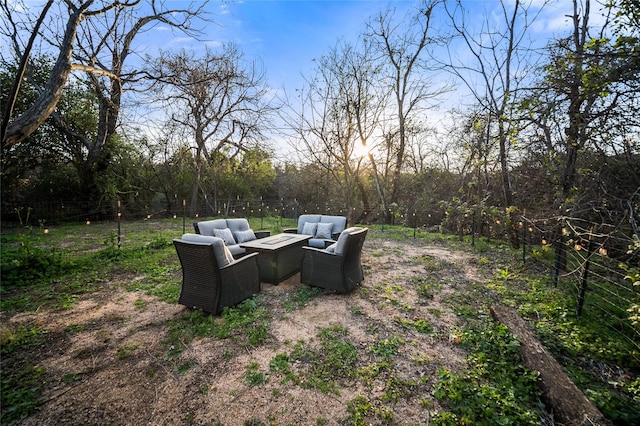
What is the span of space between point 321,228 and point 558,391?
431 cm

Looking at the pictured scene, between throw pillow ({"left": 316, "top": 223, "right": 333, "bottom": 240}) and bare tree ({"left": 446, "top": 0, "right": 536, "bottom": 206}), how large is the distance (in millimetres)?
4383

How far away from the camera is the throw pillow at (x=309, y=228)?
230 inches

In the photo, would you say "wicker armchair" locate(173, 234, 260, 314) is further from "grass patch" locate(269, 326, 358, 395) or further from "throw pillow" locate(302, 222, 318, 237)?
"throw pillow" locate(302, 222, 318, 237)

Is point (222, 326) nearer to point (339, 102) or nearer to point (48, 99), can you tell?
point (48, 99)

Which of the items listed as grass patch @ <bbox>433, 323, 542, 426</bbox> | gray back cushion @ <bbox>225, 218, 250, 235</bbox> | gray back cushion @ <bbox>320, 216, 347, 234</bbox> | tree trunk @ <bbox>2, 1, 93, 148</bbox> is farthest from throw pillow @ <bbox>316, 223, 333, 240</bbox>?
tree trunk @ <bbox>2, 1, 93, 148</bbox>

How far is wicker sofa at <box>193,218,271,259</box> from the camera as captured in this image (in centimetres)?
464

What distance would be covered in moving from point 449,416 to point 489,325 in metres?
1.53

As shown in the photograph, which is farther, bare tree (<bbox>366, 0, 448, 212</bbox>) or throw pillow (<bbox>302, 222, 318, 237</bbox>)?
bare tree (<bbox>366, 0, 448, 212</bbox>)

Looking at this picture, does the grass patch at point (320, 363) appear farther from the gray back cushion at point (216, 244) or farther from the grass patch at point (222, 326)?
the gray back cushion at point (216, 244)

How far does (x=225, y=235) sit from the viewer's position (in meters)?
4.88

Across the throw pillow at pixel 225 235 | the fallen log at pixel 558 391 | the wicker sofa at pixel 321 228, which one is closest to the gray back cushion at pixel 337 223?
the wicker sofa at pixel 321 228

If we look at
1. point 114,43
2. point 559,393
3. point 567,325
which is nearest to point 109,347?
point 559,393

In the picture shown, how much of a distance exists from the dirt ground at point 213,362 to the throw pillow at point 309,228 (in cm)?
210

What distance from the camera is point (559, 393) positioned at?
175 cm
